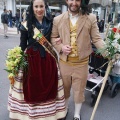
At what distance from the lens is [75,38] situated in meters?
2.48

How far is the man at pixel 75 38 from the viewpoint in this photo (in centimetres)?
245

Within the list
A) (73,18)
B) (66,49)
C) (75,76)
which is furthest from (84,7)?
(75,76)

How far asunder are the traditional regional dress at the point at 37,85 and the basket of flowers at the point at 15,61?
2.6 inches

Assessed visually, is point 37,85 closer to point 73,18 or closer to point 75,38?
point 75,38

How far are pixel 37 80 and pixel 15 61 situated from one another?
353 mm

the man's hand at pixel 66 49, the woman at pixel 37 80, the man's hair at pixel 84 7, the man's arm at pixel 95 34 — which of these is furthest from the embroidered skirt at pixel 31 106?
the man's hair at pixel 84 7

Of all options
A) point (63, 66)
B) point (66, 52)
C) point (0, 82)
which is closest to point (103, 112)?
point (63, 66)

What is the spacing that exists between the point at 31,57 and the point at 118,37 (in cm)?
105

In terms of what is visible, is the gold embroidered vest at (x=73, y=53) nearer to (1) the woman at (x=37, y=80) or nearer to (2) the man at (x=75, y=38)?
(2) the man at (x=75, y=38)

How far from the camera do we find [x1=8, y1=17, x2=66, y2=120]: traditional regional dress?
8.44ft

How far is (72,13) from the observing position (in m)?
2.49

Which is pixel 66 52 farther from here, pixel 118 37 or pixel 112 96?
pixel 112 96

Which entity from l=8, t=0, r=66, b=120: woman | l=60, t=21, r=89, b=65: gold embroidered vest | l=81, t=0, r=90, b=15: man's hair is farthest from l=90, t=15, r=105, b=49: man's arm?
l=8, t=0, r=66, b=120: woman

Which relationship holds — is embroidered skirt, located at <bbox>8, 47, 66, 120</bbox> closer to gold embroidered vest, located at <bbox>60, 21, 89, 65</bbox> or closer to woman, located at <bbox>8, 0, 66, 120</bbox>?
woman, located at <bbox>8, 0, 66, 120</bbox>
